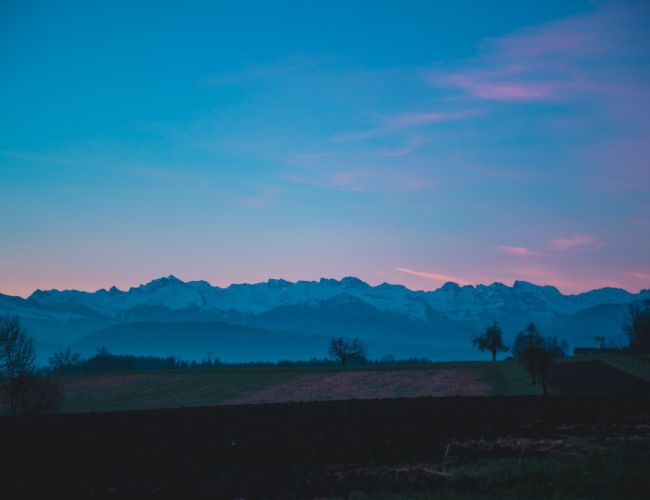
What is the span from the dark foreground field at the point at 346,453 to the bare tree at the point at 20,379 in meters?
6.31

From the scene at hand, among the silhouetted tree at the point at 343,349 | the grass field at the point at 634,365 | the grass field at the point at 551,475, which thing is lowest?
the grass field at the point at 551,475

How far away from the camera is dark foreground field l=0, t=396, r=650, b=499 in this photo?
24844 millimetres

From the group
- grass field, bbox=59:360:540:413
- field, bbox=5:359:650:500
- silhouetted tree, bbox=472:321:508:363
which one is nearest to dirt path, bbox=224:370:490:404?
grass field, bbox=59:360:540:413

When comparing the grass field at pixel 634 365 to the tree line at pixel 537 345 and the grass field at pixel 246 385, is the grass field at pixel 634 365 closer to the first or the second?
the tree line at pixel 537 345

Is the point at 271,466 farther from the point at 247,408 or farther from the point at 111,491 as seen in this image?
the point at 247,408

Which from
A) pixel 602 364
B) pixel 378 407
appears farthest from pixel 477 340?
pixel 378 407

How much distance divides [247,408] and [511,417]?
27175mm

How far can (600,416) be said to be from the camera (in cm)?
4550

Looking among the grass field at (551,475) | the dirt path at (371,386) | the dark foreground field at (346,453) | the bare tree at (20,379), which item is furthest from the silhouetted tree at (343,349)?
the grass field at (551,475)

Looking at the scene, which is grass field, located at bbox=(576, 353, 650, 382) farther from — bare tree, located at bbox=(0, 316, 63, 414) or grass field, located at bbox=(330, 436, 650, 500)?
bare tree, located at bbox=(0, 316, 63, 414)

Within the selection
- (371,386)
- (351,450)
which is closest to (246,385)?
(371,386)

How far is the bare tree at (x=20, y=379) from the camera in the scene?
6056 centimetres

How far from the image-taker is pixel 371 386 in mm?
97375

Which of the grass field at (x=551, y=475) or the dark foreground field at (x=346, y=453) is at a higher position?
the grass field at (x=551, y=475)
